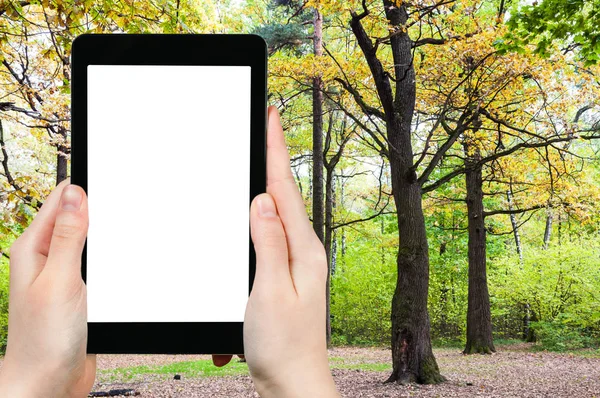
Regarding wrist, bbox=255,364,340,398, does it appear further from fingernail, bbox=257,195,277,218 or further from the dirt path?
the dirt path

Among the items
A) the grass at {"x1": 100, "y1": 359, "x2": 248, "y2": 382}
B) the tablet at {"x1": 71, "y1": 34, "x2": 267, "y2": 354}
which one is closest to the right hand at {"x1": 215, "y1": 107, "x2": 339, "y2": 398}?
the tablet at {"x1": 71, "y1": 34, "x2": 267, "y2": 354}

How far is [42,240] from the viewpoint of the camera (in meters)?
1.47

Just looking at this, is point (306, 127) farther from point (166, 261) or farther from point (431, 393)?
point (166, 261)

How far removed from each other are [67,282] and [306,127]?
25.2 metres

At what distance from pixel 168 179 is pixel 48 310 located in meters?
0.47

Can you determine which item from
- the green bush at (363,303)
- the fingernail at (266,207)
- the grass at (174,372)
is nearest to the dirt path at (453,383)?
the grass at (174,372)

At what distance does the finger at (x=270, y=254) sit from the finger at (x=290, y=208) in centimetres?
2

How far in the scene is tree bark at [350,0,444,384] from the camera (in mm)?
10961

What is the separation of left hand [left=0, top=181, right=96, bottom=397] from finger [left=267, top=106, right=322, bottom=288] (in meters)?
0.48

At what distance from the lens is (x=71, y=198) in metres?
1.47

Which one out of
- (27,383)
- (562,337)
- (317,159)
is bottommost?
(562,337)

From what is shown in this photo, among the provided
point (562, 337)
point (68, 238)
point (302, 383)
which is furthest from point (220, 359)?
point (562, 337)

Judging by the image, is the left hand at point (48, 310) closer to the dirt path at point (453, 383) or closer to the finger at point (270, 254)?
the finger at point (270, 254)

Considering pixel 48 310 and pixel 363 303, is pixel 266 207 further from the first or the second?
pixel 363 303
